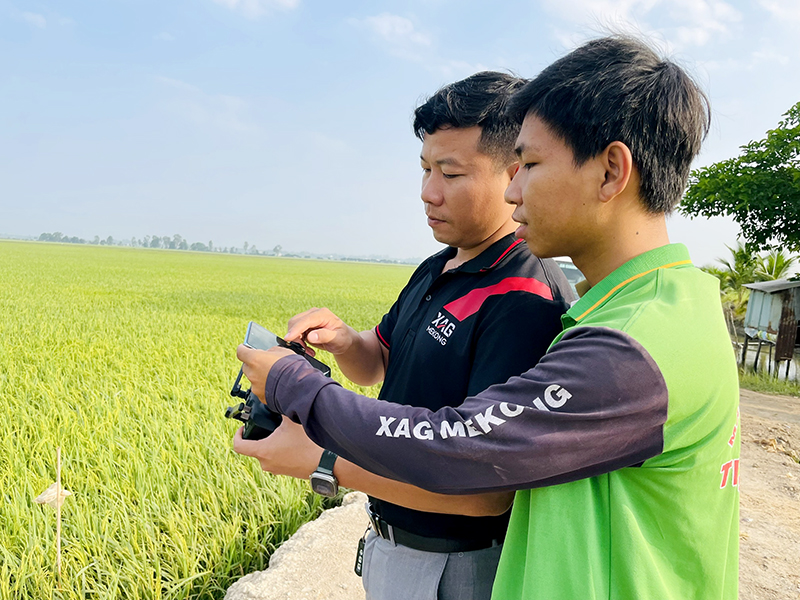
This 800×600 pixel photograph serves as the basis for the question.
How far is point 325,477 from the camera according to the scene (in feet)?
3.61

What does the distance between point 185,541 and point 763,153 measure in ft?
52.4

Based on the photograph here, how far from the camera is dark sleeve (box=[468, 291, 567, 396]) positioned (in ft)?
3.38

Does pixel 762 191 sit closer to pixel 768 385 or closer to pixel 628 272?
pixel 768 385

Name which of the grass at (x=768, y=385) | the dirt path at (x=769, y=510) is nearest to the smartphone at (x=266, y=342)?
the dirt path at (x=769, y=510)

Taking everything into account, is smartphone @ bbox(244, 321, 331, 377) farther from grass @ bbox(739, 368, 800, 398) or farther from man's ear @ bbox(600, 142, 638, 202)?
grass @ bbox(739, 368, 800, 398)

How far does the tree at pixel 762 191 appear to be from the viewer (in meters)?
13.5

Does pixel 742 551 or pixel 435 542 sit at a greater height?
pixel 435 542

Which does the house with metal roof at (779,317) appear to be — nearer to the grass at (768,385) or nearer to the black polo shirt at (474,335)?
the grass at (768,385)

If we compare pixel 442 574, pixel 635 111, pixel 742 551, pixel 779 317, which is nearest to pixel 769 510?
pixel 742 551

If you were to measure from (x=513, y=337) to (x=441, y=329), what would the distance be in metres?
0.22

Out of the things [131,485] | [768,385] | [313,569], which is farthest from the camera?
[768,385]

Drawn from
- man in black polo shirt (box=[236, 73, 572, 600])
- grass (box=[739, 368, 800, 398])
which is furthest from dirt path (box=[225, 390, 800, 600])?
grass (box=[739, 368, 800, 398])

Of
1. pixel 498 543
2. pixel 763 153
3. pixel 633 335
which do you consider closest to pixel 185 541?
pixel 498 543

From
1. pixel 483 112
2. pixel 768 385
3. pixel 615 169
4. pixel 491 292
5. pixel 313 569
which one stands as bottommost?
pixel 313 569
